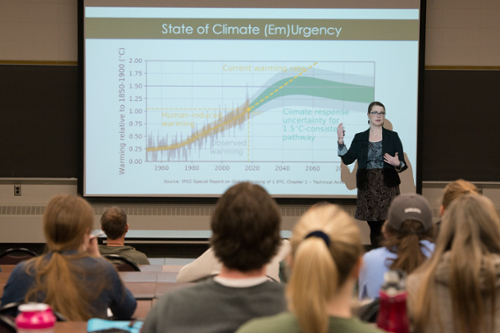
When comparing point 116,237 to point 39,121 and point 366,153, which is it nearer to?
point 39,121

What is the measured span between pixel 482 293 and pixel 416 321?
0.20m

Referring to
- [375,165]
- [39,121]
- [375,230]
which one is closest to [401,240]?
[375,230]

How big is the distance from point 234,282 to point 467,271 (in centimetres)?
63

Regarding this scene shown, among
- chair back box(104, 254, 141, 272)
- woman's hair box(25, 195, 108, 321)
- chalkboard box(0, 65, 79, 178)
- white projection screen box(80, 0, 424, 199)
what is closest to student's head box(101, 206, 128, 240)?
chair back box(104, 254, 141, 272)

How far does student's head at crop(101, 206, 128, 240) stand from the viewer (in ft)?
9.75

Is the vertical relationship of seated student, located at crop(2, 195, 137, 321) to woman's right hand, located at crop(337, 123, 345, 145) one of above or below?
below

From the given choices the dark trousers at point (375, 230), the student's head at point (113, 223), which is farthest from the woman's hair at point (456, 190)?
the dark trousers at point (375, 230)

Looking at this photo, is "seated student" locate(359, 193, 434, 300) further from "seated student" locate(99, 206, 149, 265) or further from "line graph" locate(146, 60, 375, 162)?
"line graph" locate(146, 60, 375, 162)

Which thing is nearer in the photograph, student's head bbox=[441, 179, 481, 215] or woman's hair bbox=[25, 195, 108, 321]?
woman's hair bbox=[25, 195, 108, 321]

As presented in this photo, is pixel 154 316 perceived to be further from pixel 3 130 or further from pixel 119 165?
pixel 3 130

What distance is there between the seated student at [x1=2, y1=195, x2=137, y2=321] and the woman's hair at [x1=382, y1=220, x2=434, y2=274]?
101 centimetres

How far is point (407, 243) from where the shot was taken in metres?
1.81

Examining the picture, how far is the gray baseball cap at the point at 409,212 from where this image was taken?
6.01 ft

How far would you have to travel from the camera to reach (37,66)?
5.11 metres
